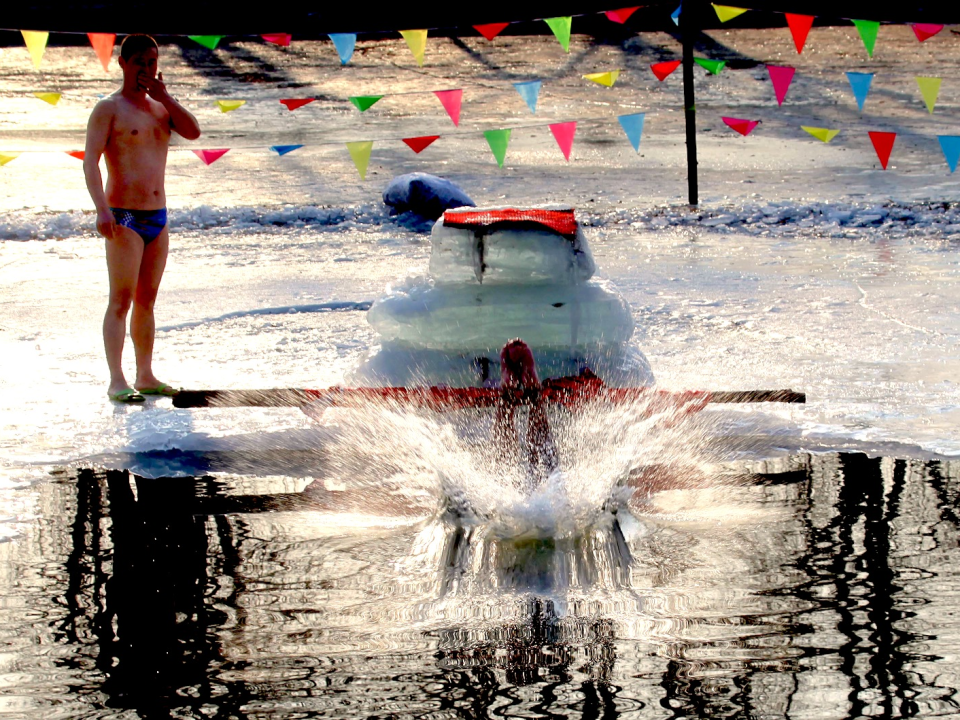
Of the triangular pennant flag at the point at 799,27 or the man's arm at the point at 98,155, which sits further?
the triangular pennant flag at the point at 799,27

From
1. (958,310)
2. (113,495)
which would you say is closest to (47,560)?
(113,495)

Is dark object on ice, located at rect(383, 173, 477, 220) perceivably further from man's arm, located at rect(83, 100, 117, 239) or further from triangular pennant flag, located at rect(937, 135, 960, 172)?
man's arm, located at rect(83, 100, 117, 239)

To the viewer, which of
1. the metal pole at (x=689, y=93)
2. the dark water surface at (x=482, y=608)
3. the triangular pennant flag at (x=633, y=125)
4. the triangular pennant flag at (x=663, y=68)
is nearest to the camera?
the dark water surface at (x=482, y=608)

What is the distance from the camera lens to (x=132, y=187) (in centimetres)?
526

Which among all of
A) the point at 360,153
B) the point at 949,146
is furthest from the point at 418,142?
the point at 949,146

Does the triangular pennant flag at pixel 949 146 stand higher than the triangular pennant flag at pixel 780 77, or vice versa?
the triangular pennant flag at pixel 780 77

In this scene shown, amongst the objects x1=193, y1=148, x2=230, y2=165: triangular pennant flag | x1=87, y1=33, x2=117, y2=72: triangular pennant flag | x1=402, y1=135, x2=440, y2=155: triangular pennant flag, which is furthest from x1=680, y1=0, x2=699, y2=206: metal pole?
x1=87, y1=33, x2=117, y2=72: triangular pennant flag

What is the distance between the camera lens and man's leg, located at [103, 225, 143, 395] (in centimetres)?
526

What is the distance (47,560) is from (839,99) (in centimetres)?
1580

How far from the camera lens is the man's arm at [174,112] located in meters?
5.36

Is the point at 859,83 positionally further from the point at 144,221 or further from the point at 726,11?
the point at 144,221

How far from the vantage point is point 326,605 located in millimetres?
3270

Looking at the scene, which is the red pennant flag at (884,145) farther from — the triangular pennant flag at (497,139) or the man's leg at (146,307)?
the man's leg at (146,307)

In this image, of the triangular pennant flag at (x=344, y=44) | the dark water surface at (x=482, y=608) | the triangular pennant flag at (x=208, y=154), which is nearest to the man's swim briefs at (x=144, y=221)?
the dark water surface at (x=482, y=608)
